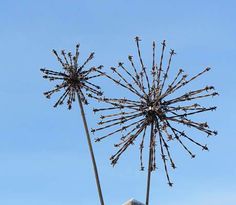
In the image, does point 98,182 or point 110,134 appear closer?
point 110,134

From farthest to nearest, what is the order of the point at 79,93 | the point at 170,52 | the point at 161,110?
1. the point at 79,93
2. the point at 170,52
3. the point at 161,110

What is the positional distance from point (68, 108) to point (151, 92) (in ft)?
19.7

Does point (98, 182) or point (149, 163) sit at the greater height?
point (98, 182)

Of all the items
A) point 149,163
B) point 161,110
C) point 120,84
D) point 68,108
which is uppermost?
point 68,108

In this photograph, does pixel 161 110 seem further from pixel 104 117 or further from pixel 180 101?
pixel 104 117

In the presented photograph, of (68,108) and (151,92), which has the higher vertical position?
(68,108)

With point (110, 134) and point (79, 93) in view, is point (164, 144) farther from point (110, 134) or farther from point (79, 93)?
point (79, 93)

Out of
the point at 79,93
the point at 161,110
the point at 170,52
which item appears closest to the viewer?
the point at 161,110

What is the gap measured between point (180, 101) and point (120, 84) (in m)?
2.60

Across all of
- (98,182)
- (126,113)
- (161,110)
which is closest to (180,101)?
(161,110)

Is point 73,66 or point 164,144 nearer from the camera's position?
point 164,144

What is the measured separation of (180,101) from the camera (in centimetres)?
2116

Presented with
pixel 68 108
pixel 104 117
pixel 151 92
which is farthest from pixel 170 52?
pixel 68 108

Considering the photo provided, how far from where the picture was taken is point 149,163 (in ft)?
68.6
